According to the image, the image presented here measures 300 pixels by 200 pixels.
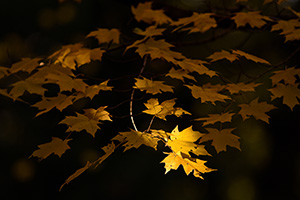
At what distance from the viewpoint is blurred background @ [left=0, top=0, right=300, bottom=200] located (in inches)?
175

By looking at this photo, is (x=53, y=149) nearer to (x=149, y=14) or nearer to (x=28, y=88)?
(x=28, y=88)

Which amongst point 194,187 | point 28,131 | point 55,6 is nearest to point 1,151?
point 28,131

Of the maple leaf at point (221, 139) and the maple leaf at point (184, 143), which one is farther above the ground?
the maple leaf at point (184, 143)

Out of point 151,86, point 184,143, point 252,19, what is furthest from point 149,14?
point 184,143

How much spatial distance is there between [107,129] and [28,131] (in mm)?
1120

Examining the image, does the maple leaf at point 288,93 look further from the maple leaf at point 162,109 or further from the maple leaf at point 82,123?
the maple leaf at point 82,123

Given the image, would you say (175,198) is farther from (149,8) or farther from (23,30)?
(23,30)

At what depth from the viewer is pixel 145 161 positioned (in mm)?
4461

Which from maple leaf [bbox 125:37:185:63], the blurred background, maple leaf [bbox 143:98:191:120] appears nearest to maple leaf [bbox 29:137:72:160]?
maple leaf [bbox 143:98:191:120]

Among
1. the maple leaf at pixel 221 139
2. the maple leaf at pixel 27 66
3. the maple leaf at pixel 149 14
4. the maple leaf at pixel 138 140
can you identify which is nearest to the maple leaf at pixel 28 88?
the maple leaf at pixel 27 66

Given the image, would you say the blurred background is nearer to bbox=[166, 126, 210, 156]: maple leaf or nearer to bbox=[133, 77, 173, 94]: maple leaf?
bbox=[133, 77, 173, 94]: maple leaf

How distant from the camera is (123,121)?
4.43 meters

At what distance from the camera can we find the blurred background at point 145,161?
445 centimetres

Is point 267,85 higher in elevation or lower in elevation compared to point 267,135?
higher
